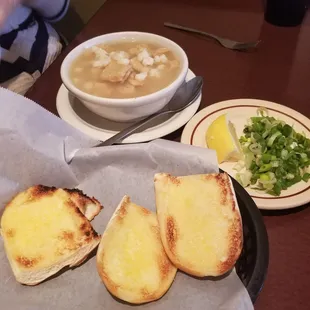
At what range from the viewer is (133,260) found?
2.31 ft

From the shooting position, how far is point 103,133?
43.5 inches

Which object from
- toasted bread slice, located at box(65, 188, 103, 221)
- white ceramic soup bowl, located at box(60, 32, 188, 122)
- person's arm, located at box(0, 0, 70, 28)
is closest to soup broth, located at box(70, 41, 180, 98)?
white ceramic soup bowl, located at box(60, 32, 188, 122)

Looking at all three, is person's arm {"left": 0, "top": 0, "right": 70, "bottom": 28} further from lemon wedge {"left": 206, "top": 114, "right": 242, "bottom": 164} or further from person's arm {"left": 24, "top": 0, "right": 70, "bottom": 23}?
lemon wedge {"left": 206, "top": 114, "right": 242, "bottom": 164}

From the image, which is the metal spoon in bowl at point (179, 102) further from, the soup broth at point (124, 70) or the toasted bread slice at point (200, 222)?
the toasted bread slice at point (200, 222)

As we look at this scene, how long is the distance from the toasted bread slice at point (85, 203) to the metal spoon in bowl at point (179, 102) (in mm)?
237

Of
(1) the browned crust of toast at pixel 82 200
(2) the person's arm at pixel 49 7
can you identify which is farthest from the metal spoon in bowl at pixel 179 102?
(2) the person's arm at pixel 49 7

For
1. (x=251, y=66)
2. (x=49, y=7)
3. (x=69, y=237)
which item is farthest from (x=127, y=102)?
(x=49, y=7)

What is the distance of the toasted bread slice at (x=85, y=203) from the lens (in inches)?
31.5

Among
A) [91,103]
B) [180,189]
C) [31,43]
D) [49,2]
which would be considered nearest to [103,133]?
[91,103]

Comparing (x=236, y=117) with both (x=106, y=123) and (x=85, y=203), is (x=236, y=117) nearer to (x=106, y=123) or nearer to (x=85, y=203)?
(x=106, y=123)

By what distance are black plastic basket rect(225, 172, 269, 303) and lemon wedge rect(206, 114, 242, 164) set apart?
0.23 m

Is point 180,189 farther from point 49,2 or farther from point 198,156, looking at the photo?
point 49,2

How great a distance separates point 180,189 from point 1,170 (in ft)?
1.07

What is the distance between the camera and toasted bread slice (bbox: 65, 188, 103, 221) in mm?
801
